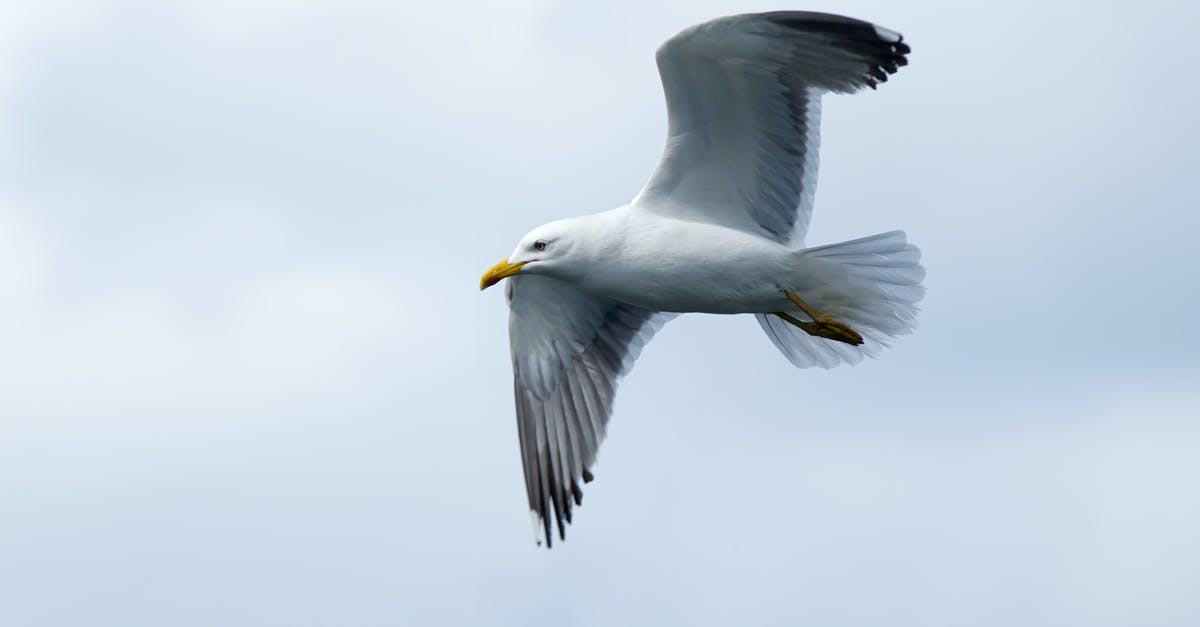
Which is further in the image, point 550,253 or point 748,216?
point 748,216

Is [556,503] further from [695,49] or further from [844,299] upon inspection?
[695,49]

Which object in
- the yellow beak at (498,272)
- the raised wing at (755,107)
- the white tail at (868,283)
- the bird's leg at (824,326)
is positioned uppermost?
the raised wing at (755,107)

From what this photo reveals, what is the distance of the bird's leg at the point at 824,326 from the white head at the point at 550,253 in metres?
1.28

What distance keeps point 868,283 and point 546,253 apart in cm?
193

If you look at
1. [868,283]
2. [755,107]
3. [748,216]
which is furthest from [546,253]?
[868,283]

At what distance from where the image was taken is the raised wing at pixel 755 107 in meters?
11.2

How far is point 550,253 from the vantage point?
1205cm

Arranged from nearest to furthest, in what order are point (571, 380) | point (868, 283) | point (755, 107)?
point (755, 107) → point (868, 283) → point (571, 380)

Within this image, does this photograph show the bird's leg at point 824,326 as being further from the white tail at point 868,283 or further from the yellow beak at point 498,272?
the yellow beak at point 498,272

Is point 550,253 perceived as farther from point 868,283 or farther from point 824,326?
point 868,283

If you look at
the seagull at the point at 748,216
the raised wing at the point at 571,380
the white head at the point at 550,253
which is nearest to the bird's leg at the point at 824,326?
the seagull at the point at 748,216

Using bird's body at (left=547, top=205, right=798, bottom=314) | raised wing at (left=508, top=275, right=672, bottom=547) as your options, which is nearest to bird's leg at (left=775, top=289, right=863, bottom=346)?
bird's body at (left=547, top=205, right=798, bottom=314)

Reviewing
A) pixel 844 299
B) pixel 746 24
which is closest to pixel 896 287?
pixel 844 299

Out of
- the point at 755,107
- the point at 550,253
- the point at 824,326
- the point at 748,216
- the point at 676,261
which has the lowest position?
the point at 824,326
